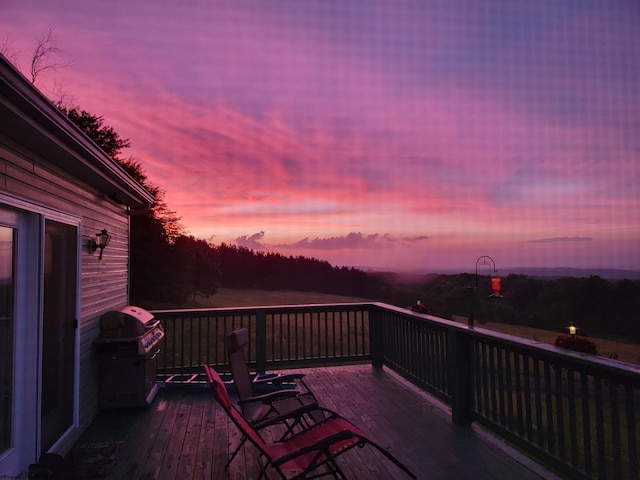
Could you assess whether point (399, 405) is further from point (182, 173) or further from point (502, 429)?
point (182, 173)

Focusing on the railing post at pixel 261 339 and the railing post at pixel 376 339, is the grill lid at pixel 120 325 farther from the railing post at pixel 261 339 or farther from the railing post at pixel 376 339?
the railing post at pixel 376 339

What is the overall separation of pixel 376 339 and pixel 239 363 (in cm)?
273

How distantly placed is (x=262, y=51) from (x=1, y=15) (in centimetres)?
360

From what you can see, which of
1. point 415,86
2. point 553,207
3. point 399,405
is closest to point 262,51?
point 415,86

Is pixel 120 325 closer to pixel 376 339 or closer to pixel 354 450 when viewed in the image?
pixel 354 450

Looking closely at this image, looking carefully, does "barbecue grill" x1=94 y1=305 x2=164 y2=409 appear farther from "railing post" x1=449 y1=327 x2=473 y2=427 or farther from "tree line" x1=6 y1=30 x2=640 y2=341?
"tree line" x1=6 y1=30 x2=640 y2=341

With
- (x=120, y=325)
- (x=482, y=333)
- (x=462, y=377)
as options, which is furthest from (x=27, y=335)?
(x=462, y=377)

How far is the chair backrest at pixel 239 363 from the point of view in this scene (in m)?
3.82

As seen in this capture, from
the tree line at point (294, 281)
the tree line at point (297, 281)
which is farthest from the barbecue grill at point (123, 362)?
the tree line at point (297, 281)

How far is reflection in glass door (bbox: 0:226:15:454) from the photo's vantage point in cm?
259

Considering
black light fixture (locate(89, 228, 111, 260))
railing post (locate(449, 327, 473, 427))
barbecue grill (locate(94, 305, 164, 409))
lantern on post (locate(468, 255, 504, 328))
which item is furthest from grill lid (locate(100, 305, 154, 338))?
lantern on post (locate(468, 255, 504, 328))

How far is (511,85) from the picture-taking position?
7.89 m

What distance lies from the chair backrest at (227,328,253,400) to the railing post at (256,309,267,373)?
1.67 meters

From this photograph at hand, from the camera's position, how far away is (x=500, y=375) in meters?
3.39
